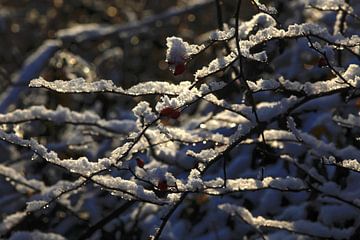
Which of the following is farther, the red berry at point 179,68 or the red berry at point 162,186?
the red berry at point 162,186

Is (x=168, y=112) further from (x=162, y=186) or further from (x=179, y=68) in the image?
(x=162, y=186)

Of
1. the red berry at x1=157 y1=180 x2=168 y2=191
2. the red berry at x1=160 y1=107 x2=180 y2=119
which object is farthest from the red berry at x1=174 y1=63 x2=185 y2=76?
the red berry at x1=157 y1=180 x2=168 y2=191

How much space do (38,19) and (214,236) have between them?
17.1 feet

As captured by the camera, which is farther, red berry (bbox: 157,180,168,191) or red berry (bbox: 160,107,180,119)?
red berry (bbox: 157,180,168,191)

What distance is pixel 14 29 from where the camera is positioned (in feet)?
23.7

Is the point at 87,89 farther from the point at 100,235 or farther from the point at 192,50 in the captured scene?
the point at 100,235

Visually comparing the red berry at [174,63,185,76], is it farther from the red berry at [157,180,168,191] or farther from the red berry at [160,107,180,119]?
the red berry at [157,180,168,191]

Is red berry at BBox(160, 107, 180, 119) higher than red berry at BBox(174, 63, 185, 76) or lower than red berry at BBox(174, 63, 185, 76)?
lower

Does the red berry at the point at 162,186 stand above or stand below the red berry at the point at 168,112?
below

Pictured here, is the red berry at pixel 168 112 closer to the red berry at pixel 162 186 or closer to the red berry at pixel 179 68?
the red berry at pixel 179 68

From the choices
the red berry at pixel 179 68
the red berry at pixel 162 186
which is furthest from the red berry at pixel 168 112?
the red berry at pixel 162 186

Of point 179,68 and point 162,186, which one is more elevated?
point 179,68

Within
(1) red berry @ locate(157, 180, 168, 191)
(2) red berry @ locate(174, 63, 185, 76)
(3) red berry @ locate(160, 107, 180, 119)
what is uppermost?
(2) red berry @ locate(174, 63, 185, 76)

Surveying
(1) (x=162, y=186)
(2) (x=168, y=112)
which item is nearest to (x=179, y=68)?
(2) (x=168, y=112)
